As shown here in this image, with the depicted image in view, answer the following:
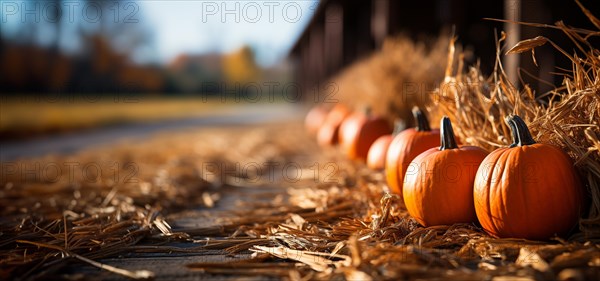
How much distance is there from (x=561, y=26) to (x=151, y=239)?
2.04 m

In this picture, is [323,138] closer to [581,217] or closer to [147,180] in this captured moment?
[147,180]

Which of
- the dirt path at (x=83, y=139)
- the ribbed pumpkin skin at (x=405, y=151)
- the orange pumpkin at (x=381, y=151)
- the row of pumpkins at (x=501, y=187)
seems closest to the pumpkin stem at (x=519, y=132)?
the row of pumpkins at (x=501, y=187)

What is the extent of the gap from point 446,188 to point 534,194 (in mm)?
375

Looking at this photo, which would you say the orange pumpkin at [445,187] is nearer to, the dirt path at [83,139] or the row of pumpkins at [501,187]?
the row of pumpkins at [501,187]

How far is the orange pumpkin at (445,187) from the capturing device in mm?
2230

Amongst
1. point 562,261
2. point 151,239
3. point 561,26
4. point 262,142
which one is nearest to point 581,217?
point 562,261

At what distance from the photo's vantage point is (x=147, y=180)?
434 cm

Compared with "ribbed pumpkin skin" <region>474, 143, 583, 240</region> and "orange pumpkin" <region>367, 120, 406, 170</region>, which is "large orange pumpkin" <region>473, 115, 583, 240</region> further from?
"orange pumpkin" <region>367, 120, 406, 170</region>

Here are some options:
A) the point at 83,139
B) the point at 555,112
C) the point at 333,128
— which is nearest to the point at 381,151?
the point at 555,112

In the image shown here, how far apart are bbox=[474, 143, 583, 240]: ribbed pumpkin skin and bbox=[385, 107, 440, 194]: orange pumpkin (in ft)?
2.76

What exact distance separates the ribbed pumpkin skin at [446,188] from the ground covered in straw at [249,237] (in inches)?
2.7

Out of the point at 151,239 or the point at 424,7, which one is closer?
the point at 151,239

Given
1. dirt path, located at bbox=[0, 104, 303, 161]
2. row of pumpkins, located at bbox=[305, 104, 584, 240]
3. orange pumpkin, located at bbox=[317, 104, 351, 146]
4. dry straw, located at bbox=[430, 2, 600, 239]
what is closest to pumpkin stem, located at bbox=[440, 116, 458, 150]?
row of pumpkins, located at bbox=[305, 104, 584, 240]

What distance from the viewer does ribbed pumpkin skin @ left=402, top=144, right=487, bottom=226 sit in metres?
2.23
